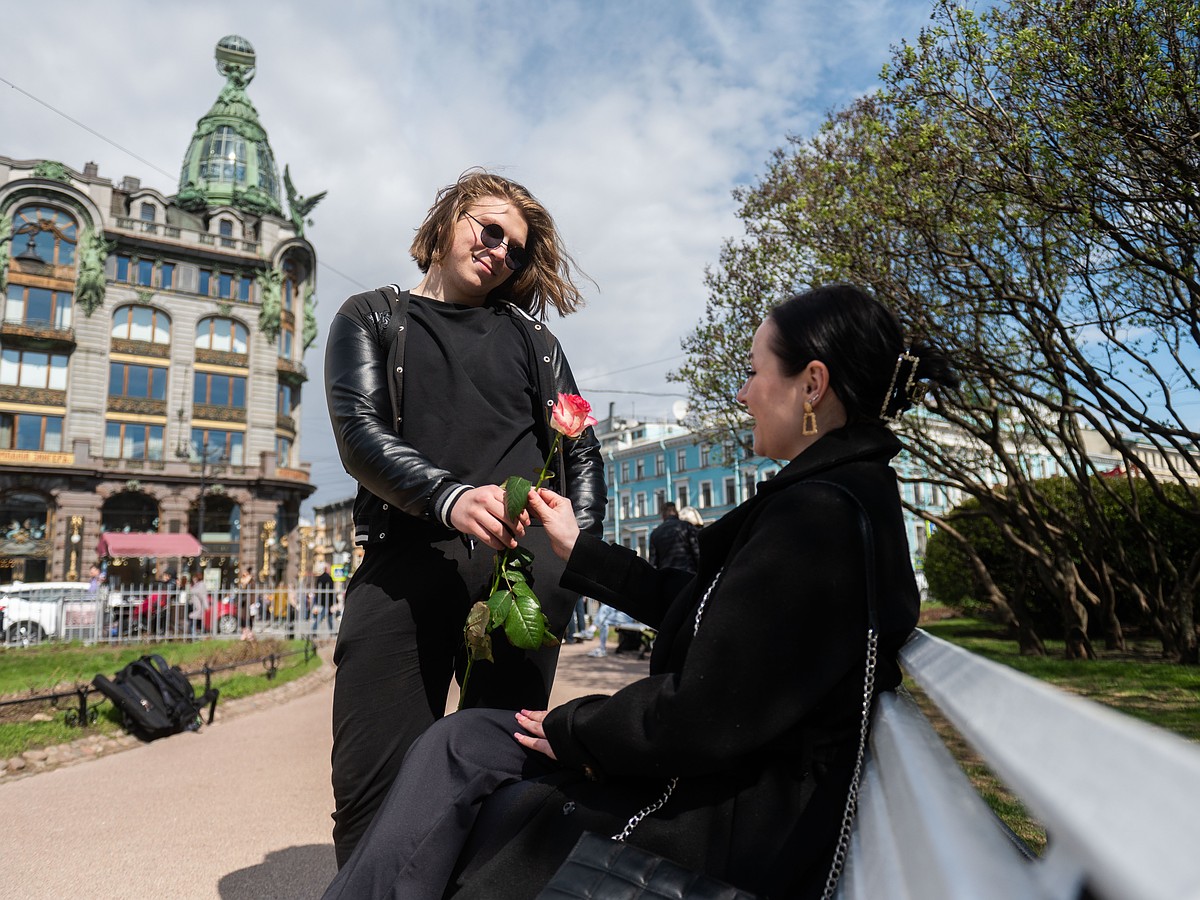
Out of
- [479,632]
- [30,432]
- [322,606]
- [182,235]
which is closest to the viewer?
[479,632]

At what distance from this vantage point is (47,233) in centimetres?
3962

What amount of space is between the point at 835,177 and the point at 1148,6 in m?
4.31

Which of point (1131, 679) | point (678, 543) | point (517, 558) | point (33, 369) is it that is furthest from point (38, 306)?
point (517, 558)

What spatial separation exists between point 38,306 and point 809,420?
152ft

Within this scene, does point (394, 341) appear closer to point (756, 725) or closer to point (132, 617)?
point (756, 725)

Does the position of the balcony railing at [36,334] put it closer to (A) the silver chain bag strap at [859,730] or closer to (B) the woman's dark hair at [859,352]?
(B) the woman's dark hair at [859,352]

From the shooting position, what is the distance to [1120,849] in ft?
1.57

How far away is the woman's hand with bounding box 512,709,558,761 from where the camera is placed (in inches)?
62.6

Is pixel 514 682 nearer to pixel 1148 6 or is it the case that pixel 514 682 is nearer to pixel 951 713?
pixel 951 713

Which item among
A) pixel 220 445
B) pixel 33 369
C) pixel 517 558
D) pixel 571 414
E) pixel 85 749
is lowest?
pixel 85 749

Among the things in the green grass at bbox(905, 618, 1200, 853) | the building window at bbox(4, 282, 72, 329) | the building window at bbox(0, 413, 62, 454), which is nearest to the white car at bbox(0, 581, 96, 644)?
the green grass at bbox(905, 618, 1200, 853)

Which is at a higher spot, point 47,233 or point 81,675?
point 47,233

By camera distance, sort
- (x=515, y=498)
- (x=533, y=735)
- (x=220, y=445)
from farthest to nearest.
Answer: (x=220, y=445)
(x=515, y=498)
(x=533, y=735)

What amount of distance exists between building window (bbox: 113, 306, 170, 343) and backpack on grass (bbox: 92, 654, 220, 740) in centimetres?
3831
